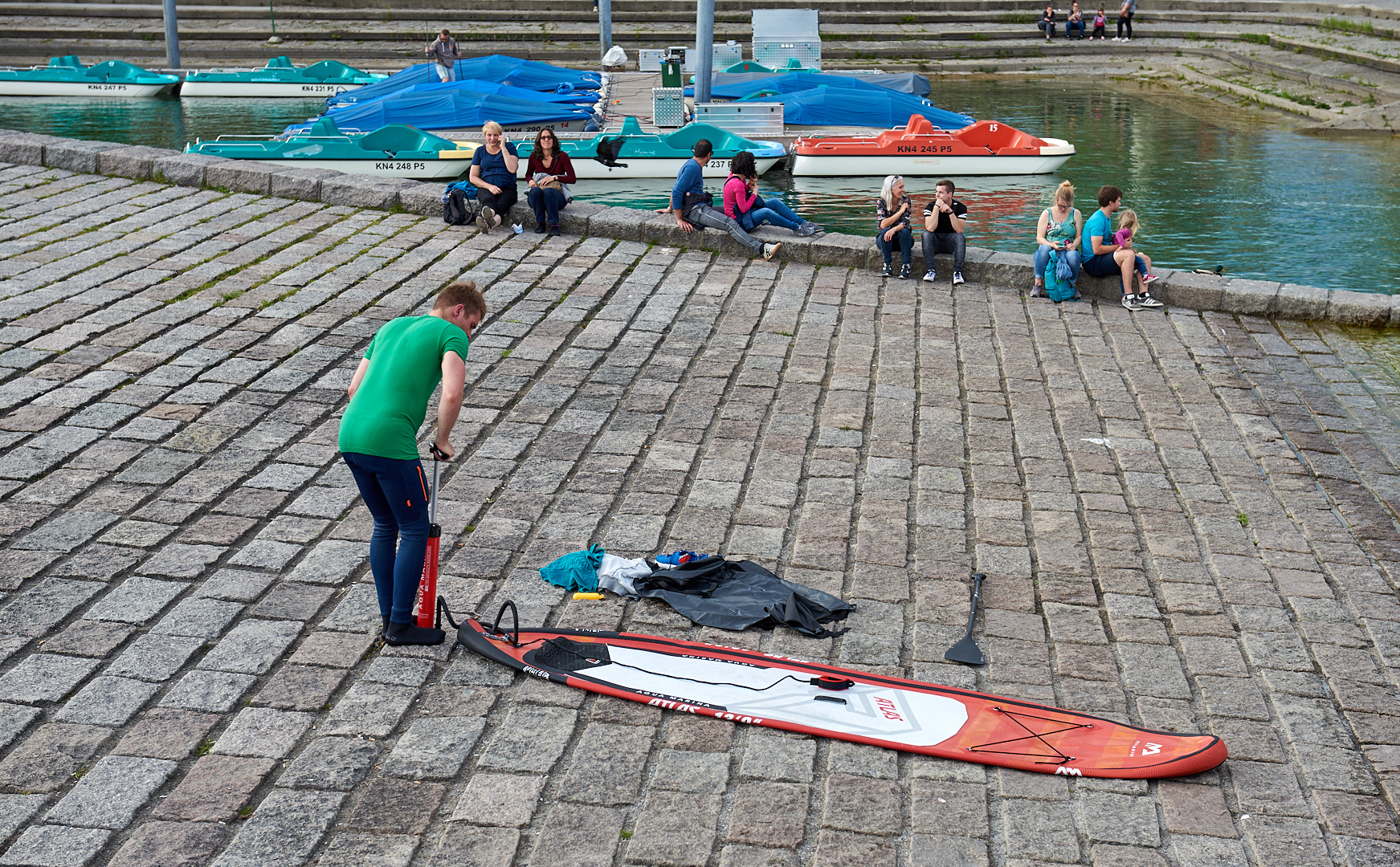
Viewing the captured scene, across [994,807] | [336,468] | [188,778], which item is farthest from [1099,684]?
[336,468]

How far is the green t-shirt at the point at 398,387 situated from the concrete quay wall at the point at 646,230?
6860mm

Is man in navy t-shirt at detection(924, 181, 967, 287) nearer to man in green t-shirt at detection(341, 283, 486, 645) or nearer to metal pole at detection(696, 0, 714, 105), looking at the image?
man in green t-shirt at detection(341, 283, 486, 645)

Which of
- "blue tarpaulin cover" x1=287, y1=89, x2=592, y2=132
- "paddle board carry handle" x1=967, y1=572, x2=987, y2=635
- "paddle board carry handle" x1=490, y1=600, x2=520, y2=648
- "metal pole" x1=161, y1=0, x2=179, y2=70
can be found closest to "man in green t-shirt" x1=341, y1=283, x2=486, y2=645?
"paddle board carry handle" x1=490, y1=600, x2=520, y2=648

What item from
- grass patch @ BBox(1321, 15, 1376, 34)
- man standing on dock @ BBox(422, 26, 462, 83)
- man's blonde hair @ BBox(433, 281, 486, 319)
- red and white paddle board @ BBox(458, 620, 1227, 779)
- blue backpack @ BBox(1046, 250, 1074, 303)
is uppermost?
grass patch @ BBox(1321, 15, 1376, 34)

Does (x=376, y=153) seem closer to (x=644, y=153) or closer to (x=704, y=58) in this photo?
(x=644, y=153)

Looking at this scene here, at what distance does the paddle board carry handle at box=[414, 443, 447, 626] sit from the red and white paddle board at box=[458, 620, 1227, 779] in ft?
0.55

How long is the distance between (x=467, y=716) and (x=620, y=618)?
96 centimetres

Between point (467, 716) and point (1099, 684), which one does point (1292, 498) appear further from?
point (467, 716)

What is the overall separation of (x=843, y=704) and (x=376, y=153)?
15257mm

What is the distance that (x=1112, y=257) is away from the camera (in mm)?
10547

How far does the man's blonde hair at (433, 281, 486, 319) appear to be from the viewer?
4922 millimetres

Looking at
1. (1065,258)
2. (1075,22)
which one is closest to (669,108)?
(1065,258)

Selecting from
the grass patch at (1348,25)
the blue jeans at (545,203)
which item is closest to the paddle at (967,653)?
the blue jeans at (545,203)

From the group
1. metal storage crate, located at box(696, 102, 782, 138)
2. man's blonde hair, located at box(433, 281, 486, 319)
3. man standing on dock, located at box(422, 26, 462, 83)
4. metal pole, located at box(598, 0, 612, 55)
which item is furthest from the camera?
metal pole, located at box(598, 0, 612, 55)
